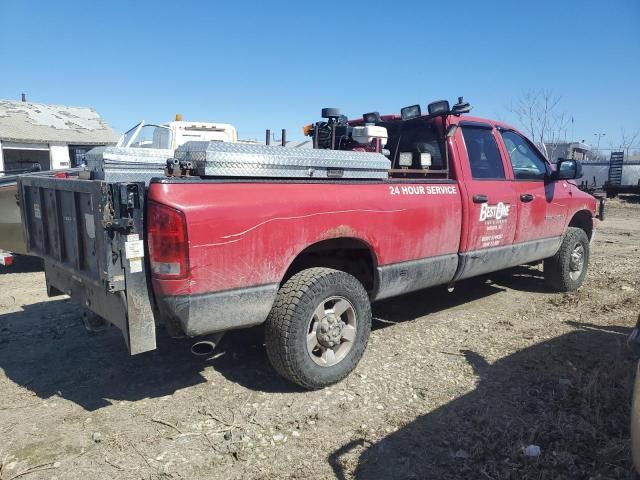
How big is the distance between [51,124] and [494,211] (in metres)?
21.7

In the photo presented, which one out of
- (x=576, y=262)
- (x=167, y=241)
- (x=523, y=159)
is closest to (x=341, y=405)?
(x=167, y=241)

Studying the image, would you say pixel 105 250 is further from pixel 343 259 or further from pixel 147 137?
pixel 147 137

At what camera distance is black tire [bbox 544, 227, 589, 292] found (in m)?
6.04

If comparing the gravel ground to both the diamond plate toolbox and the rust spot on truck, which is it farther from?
the diamond plate toolbox

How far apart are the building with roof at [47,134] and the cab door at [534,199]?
16929mm

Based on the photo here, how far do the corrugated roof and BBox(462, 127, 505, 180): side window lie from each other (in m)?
18.8

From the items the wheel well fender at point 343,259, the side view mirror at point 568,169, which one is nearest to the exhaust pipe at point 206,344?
the wheel well fender at point 343,259

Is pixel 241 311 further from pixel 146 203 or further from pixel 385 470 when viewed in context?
pixel 385 470

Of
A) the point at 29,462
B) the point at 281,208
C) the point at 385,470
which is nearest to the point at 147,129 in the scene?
the point at 281,208

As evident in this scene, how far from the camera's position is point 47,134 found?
19984mm

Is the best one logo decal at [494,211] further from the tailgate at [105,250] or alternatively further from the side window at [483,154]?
the tailgate at [105,250]

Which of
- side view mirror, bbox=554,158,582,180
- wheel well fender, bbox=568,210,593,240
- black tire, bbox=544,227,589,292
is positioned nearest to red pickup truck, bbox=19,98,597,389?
side view mirror, bbox=554,158,582,180

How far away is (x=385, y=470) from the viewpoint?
104 inches

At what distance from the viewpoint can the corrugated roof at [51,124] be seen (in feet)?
63.3
